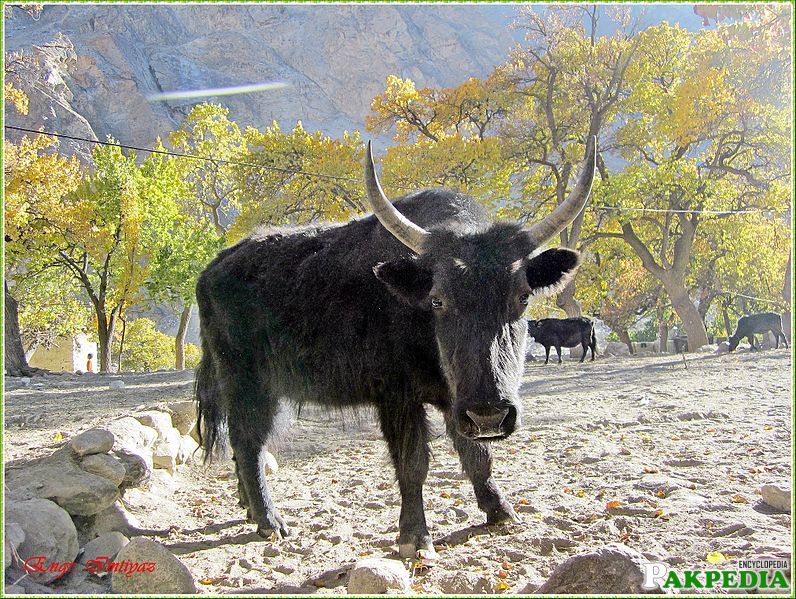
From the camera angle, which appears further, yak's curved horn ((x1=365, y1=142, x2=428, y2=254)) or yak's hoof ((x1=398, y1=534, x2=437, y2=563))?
yak's curved horn ((x1=365, y1=142, x2=428, y2=254))

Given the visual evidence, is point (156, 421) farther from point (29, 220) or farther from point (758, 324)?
point (758, 324)

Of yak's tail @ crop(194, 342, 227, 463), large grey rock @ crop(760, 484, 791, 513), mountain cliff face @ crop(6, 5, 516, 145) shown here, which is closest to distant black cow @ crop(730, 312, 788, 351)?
large grey rock @ crop(760, 484, 791, 513)

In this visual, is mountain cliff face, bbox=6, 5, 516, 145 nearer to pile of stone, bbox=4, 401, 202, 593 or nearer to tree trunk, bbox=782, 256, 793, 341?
tree trunk, bbox=782, 256, 793, 341

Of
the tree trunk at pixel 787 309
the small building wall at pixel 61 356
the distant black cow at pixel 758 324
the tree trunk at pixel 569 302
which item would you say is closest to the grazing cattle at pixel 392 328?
the tree trunk at pixel 569 302

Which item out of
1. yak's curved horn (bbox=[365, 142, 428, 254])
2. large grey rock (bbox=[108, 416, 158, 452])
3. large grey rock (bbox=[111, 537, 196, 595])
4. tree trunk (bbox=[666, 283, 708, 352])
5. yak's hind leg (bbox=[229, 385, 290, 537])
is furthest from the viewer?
tree trunk (bbox=[666, 283, 708, 352])

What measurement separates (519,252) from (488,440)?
1064 millimetres

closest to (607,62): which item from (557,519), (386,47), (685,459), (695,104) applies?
(695,104)

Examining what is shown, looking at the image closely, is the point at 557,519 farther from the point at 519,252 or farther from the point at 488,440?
the point at 519,252

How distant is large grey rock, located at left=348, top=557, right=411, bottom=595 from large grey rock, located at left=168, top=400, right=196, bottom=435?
13.5 feet

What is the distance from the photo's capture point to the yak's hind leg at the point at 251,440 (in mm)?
3799

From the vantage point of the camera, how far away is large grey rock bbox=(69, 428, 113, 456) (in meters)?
3.66

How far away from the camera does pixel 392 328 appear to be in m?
3.46

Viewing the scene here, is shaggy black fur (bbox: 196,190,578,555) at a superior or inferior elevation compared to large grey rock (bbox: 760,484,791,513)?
superior
